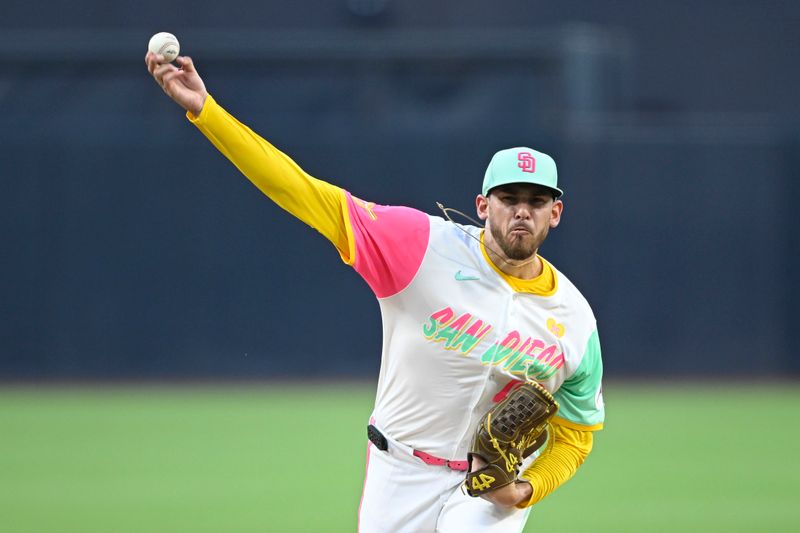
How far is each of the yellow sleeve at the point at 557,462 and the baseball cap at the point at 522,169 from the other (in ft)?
3.41

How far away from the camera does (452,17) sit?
19.6 metres

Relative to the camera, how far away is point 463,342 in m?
5.32

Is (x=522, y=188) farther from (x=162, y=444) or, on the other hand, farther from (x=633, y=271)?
(x=633, y=271)

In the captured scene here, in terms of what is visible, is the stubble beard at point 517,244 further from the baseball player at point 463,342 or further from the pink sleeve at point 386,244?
the pink sleeve at point 386,244

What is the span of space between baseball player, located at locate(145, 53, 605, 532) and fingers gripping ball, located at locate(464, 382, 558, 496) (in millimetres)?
119

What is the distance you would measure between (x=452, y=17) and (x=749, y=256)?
6.03 metres

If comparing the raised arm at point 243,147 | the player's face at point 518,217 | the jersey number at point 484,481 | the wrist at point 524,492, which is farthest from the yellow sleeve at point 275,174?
the wrist at point 524,492

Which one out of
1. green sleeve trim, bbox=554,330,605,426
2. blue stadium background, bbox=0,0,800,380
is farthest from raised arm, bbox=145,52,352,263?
blue stadium background, bbox=0,0,800,380

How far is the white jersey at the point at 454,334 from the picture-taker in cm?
530

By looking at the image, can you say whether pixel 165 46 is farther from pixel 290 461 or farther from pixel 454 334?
pixel 290 461

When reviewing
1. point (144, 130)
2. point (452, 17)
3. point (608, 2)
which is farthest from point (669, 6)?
point (144, 130)

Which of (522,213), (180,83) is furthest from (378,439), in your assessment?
(180,83)

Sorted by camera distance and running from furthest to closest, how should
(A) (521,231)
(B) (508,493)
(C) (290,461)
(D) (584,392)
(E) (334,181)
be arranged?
1. (E) (334,181)
2. (C) (290,461)
3. (D) (584,392)
4. (A) (521,231)
5. (B) (508,493)

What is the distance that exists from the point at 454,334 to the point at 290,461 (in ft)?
19.8
